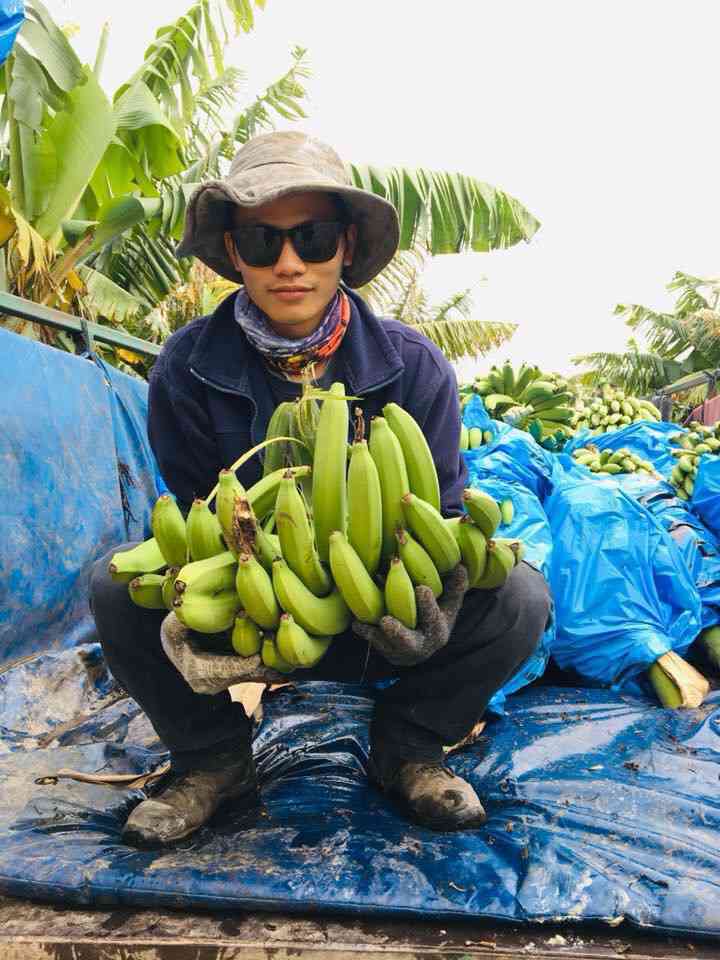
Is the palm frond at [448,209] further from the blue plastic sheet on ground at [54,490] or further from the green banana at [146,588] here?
the green banana at [146,588]

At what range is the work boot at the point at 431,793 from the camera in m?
1.83

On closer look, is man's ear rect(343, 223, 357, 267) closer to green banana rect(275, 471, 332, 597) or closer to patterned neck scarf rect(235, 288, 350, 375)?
patterned neck scarf rect(235, 288, 350, 375)

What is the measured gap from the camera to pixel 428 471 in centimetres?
165

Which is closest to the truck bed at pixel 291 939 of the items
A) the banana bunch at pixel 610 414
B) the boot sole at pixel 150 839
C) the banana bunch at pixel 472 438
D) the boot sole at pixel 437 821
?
the boot sole at pixel 150 839

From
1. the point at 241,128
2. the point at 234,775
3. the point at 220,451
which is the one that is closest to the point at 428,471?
the point at 220,451

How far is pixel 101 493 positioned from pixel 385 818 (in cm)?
249

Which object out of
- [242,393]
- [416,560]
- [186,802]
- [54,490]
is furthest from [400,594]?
[54,490]

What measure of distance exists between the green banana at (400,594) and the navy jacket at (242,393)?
0.66 meters

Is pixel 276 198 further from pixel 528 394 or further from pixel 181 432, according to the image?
pixel 528 394

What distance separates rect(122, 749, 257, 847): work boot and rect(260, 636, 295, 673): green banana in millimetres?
581

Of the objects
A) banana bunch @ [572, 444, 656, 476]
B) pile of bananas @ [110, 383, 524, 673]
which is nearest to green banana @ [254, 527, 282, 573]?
pile of bananas @ [110, 383, 524, 673]

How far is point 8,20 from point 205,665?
3105 mm

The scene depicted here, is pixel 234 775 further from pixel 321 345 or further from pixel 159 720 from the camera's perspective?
pixel 321 345

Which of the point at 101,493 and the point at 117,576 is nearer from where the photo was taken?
the point at 117,576
